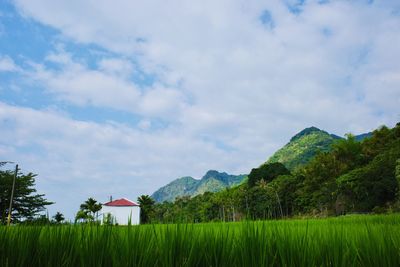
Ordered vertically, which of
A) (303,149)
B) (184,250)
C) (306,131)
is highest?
(306,131)

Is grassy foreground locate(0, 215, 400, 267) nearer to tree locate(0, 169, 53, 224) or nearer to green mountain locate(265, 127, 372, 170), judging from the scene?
tree locate(0, 169, 53, 224)

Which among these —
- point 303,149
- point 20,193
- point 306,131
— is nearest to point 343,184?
point 20,193

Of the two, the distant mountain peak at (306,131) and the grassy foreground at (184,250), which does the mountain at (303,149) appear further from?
the grassy foreground at (184,250)

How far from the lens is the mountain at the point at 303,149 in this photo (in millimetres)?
144500

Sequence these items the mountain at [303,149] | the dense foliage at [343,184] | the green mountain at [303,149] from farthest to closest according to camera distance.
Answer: the mountain at [303,149]
the green mountain at [303,149]
the dense foliage at [343,184]

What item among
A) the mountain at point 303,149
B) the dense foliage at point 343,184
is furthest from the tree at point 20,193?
the mountain at point 303,149

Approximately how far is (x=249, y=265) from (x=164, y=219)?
69 centimetres

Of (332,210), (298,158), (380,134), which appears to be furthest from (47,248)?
(298,158)

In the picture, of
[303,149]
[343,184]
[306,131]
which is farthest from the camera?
[306,131]

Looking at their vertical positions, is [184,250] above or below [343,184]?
below

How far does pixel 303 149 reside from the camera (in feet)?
514

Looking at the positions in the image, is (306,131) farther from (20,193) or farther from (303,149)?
(20,193)

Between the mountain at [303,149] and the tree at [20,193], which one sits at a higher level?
the mountain at [303,149]

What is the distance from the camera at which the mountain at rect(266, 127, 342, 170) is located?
14450cm
